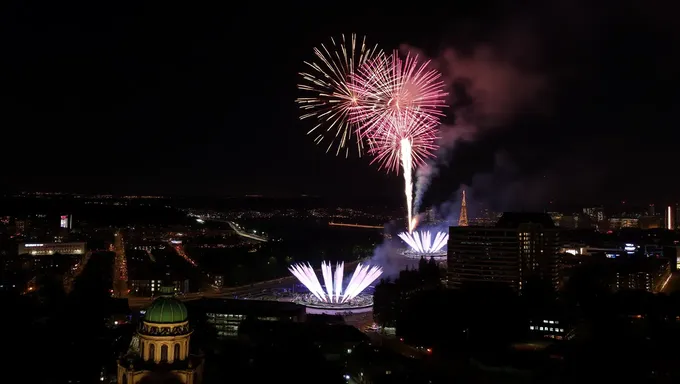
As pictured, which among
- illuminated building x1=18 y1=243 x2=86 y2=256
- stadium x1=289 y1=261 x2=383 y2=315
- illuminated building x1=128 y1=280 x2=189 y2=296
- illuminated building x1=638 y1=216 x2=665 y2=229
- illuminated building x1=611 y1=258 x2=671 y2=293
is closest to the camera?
stadium x1=289 y1=261 x2=383 y2=315

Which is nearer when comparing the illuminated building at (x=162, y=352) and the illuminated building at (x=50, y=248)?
the illuminated building at (x=162, y=352)

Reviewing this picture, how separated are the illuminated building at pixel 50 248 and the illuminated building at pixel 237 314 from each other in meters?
32.2

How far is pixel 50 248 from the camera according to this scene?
54.8 meters

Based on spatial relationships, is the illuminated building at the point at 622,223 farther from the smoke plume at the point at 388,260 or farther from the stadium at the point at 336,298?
the stadium at the point at 336,298

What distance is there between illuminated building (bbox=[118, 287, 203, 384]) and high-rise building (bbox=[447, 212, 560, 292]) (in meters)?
24.7

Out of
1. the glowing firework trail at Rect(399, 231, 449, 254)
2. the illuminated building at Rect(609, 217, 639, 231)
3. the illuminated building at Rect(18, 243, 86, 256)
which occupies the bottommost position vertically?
the illuminated building at Rect(18, 243, 86, 256)

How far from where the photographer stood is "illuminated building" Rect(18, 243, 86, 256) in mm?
54000

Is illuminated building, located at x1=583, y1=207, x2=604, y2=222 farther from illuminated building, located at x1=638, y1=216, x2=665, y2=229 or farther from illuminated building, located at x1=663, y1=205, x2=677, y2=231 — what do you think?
illuminated building, located at x1=663, y1=205, x2=677, y2=231

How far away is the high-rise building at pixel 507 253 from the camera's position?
35.8 meters

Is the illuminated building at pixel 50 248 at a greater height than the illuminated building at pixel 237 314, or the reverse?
the illuminated building at pixel 50 248

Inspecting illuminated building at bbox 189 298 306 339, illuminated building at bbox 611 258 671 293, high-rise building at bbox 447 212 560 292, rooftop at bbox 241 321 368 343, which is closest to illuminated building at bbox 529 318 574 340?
rooftop at bbox 241 321 368 343

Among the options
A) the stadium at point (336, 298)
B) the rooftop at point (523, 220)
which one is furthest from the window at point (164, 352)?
the rooftop at point (523, 220)

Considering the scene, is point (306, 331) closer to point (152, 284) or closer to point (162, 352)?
point (162, 352)

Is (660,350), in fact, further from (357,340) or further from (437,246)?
(437,246)
